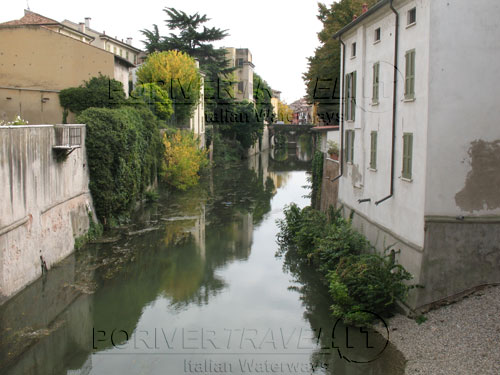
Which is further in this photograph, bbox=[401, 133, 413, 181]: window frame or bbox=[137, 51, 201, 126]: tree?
bbox=[137, 51, 201, 126]: tree

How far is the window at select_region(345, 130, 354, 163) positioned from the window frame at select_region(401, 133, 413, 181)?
208 inches

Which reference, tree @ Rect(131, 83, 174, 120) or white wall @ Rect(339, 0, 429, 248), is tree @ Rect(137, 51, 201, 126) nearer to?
tree @ Rect(131, 83, 174, 120)

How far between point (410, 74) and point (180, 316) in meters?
8.56

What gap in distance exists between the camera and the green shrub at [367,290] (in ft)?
40.2

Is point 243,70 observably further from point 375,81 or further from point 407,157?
point 407,157

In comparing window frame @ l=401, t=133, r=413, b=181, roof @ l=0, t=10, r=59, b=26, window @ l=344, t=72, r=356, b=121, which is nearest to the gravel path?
window frame @ l=401, t=133, r=413, b=181

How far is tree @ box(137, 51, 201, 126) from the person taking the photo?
37.6 m

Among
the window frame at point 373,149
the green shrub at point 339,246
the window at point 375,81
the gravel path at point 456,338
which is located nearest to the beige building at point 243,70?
the window at point 375,81

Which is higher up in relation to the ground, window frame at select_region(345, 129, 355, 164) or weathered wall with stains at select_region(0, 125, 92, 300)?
window frame at select_region(345, 129, 355, 164)

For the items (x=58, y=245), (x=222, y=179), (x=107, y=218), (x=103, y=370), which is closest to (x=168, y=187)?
(x=222, y=179)

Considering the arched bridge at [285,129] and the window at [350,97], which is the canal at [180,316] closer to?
the window at [350,97]

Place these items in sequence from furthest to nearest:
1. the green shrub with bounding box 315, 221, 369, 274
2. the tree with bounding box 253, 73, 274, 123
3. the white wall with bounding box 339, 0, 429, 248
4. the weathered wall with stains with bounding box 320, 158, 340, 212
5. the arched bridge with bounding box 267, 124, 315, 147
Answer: the tree with bounding box 253, 73, 274, 123 → the arched bridge with bounding box 267, 124, 315, 147 → the weathered wall with stains with bounding box 320, 158, 340, 212 → the green shrub with bounding box 315, 221, 369, 274 → the white wall with bounding box 339, 0, 429, 248

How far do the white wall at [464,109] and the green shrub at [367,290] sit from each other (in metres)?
1.82

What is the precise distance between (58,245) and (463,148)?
42.3 ft
